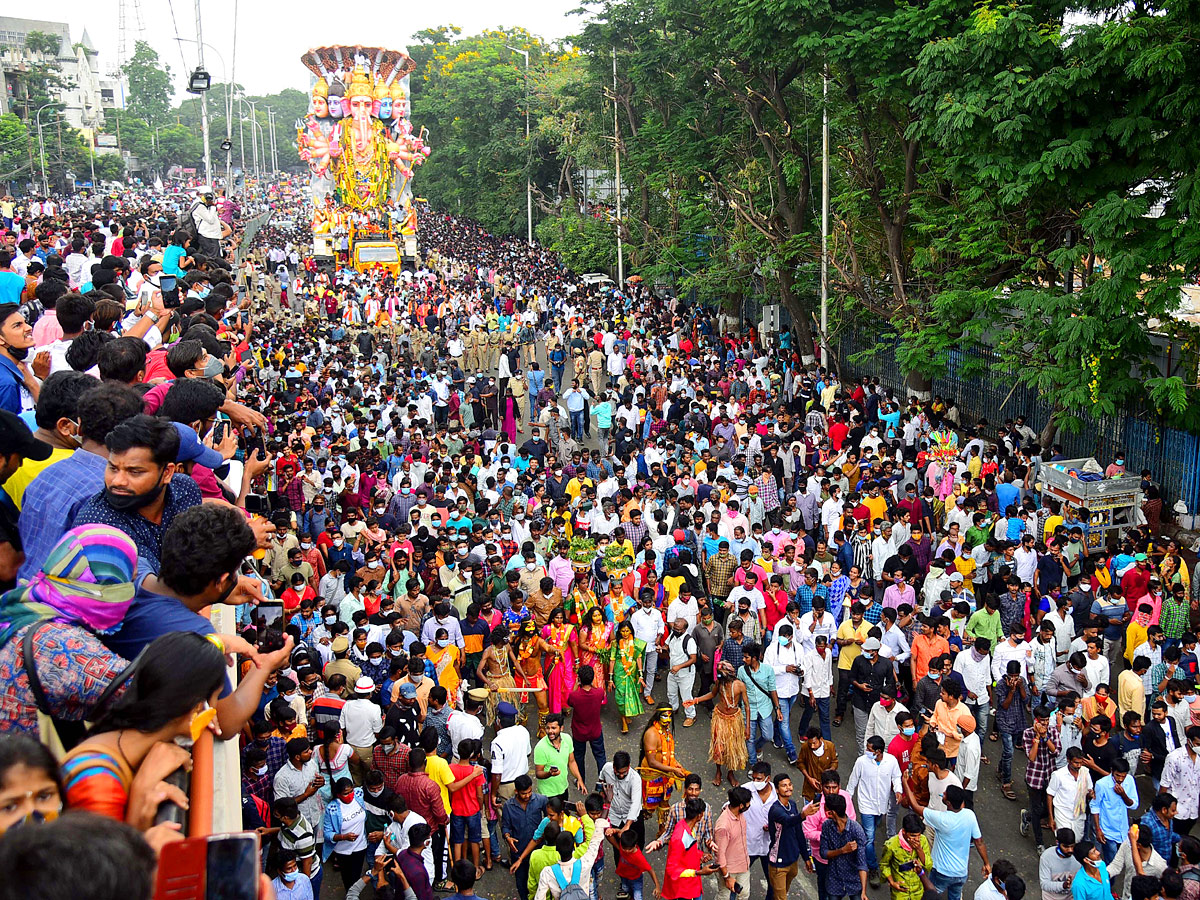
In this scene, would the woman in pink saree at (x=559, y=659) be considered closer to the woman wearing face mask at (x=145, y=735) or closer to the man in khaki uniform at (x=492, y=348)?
the woman wearing face mask at (x=145, y=735)

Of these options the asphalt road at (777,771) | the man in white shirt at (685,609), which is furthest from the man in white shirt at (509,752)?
the man in white shirt at (685,609)

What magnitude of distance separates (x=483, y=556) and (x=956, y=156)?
8863mm

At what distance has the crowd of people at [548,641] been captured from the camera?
3.15 meters

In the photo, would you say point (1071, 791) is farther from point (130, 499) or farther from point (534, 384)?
point (534, 384)

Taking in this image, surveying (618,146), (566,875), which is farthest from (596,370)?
(566,875)

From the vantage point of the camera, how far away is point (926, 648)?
28.0ft

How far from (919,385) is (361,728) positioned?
13361 mm

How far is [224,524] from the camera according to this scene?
3256 millimetres

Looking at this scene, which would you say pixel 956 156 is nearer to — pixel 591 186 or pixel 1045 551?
pixel 1045 551

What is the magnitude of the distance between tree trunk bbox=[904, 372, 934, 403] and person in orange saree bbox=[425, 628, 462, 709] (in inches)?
465

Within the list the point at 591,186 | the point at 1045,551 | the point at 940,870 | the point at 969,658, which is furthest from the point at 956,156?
the point at 591,186

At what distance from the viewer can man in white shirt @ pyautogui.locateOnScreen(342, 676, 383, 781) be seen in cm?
724

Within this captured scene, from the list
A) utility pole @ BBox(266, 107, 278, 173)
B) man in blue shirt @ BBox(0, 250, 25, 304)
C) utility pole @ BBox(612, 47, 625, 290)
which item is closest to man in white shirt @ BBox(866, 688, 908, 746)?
man in blue shirt @ BBox(0, 250, 25, 304)

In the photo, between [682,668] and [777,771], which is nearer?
[777,771]
